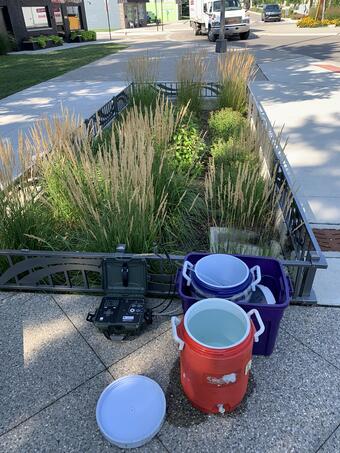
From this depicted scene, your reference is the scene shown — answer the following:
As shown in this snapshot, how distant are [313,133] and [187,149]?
2.85 m

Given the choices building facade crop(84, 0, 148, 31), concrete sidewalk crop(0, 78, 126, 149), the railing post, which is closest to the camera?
the railing post

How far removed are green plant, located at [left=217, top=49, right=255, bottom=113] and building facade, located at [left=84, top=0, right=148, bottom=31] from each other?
46812 mm

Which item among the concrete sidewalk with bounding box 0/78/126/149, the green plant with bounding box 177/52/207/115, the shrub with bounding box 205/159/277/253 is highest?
the green plant with bounding box 177/52/207/115

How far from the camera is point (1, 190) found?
277 centimetres

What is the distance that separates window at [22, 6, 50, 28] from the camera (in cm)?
2244

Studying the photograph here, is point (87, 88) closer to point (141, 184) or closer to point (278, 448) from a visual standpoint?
point (141, 184)

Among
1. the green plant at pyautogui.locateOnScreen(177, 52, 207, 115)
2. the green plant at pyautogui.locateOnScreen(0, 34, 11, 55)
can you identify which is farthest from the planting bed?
the green plant at pyautogui.locateOnScreen(0, 34, 11, 55)

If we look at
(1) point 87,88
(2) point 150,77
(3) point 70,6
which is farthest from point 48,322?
(3) point 70,6

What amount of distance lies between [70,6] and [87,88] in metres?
22.0

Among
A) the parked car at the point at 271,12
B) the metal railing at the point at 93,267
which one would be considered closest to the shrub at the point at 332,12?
the parked car at the point at 271,12

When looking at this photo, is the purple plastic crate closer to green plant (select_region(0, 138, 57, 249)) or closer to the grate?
the grate

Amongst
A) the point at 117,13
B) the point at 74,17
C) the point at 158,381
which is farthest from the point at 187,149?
the point at 117,13

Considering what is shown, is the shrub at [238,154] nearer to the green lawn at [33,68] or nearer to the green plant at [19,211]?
the green plant at [19,211]

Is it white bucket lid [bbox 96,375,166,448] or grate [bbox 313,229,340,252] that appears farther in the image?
grate [bbox 313,229,340,252]
